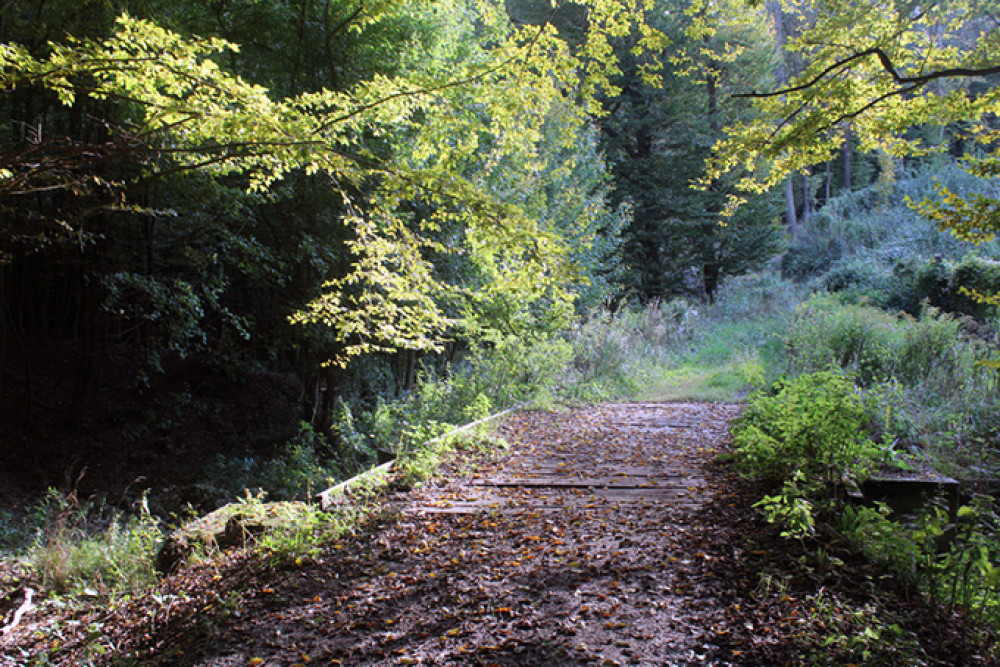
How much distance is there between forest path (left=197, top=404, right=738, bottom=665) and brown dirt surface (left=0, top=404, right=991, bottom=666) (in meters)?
0.01

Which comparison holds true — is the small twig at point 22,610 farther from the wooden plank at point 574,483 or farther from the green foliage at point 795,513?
the green foliage at point 795,513

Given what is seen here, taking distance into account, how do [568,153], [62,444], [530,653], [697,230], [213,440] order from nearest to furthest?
[530,653] < [62,444] < [213,440] < [568,153] < [697,230]

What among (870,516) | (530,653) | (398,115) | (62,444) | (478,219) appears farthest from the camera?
(62,444)

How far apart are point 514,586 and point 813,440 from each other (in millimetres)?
2271

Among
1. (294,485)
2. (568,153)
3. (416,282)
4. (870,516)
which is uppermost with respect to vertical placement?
(568,153)

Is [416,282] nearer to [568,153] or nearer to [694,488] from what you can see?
[694,488]

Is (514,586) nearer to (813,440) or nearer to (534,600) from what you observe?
(534,600)

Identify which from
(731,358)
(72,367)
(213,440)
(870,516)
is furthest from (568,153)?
(870,516)

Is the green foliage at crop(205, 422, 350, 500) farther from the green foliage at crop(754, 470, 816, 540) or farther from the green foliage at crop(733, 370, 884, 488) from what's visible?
the green foliage at crop(754, 470, 816, 540)

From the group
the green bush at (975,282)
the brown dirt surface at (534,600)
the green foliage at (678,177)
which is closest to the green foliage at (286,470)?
the brown dirt surface at (534,600)

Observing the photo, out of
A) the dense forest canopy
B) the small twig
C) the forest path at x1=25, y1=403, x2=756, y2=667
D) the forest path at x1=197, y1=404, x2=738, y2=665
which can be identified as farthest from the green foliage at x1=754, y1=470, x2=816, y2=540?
the small twig

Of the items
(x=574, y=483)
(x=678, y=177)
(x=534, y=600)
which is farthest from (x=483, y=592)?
(x=678, y=177)

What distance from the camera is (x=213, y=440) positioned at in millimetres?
9875

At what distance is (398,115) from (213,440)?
7.67 metres
